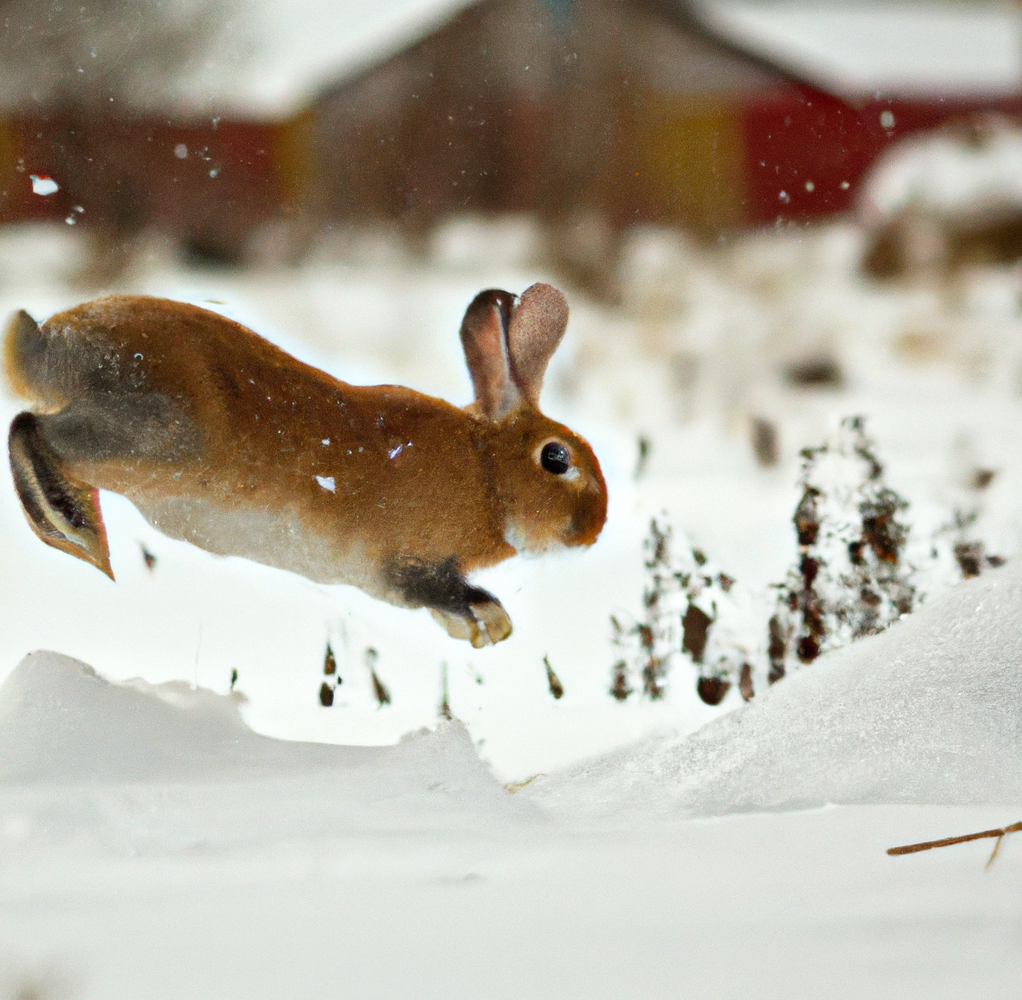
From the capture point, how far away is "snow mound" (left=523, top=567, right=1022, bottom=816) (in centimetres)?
93

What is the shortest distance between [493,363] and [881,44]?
1.91 ft

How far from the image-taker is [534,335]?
38.7 inches

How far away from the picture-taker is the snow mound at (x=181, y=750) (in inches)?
36.8

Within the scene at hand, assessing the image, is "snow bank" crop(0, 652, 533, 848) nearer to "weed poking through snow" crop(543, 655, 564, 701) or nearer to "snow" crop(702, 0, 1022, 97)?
"weed poking through snow" crop(543, 655, 564, 701)

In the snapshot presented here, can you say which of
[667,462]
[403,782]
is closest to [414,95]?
[667,462]

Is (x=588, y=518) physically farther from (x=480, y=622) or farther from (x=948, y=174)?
(x=948, y=174)

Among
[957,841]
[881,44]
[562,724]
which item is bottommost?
[957,841]

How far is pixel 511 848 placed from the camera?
2.86ft

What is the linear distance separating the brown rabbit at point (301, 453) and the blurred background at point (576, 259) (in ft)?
0.09

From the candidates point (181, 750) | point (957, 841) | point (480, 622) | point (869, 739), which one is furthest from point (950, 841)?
point (181, 750)

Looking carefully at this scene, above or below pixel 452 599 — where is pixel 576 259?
above

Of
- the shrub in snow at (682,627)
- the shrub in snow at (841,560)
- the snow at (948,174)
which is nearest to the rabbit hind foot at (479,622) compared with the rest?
the shrub in snow at (682,627)

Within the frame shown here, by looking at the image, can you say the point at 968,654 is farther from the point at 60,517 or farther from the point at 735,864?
the point at 60,517

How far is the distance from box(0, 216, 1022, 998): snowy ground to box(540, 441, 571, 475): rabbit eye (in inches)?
1.7
